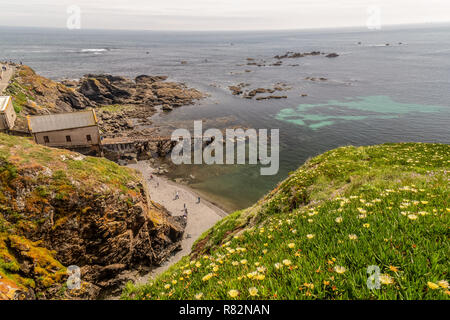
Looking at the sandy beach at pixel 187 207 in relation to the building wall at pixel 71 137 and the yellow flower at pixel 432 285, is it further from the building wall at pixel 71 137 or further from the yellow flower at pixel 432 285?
the yellow flower at pixel 432 285

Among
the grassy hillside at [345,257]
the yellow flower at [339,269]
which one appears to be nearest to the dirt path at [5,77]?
the grassy hillside at [345,257]

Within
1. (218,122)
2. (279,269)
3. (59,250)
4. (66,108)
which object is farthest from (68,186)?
(66,108)

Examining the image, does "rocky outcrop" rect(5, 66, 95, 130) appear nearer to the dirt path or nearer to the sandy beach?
the dirt path

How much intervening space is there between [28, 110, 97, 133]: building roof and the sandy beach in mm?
13435

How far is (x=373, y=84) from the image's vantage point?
3816 inches

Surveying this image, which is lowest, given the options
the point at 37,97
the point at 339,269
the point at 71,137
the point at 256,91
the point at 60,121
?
the point at 71,137

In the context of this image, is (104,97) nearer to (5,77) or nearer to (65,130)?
(5,77)

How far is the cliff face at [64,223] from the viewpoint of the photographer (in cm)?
1608

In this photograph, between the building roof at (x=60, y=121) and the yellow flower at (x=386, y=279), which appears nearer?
the yellow flower at (x=386, y=279)

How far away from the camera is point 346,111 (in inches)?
2835

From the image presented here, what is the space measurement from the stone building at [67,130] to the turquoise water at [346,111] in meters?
49.6

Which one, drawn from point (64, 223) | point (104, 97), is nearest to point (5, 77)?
point (104, 97)

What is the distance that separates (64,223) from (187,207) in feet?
63.1

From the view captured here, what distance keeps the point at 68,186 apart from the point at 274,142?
45026mm
